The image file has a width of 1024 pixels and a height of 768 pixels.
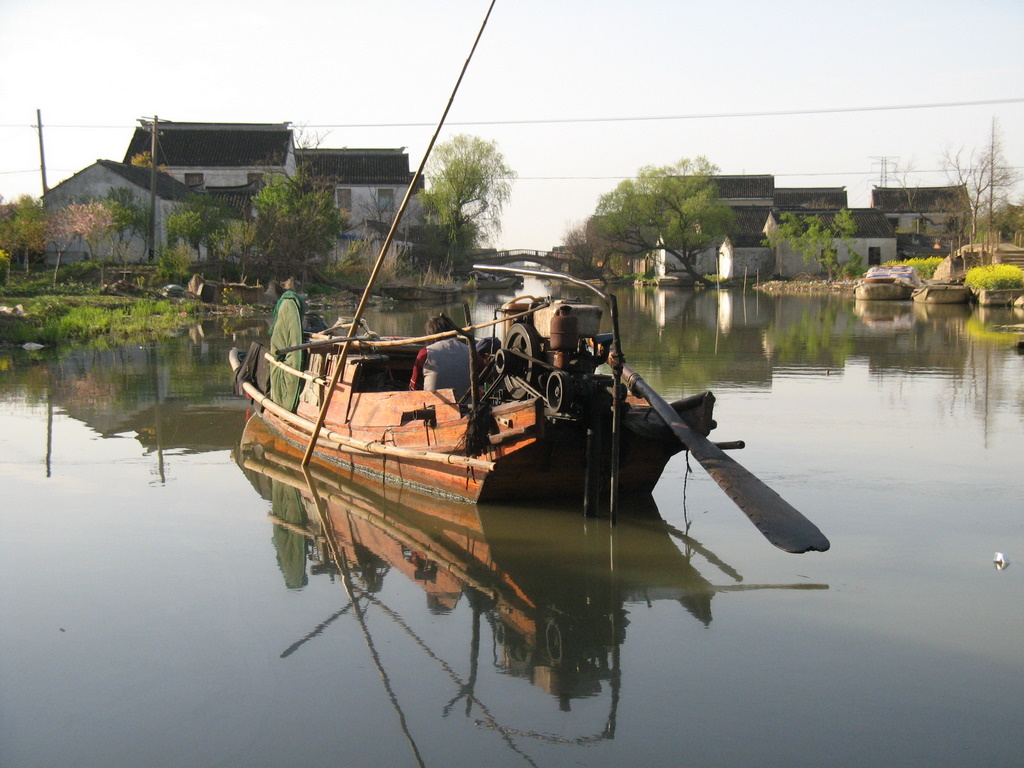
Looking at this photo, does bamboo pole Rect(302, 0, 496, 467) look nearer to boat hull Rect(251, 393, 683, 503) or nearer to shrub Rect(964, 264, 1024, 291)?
boat hull Rect(251, 393, 683, 503)

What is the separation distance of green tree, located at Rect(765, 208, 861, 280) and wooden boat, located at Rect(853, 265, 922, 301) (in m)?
9.40

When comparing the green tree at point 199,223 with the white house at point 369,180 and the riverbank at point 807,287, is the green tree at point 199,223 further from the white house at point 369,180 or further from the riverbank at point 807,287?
the riverbank at point 807,287

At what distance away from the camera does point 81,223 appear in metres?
31.9

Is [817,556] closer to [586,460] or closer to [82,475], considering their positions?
[586,460]

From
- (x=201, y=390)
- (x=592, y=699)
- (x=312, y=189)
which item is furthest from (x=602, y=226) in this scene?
(x=592, y=699)

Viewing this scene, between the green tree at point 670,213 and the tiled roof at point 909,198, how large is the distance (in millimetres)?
19263

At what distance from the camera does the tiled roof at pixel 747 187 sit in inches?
3238

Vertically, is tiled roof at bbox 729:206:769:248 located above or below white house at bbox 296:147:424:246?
below

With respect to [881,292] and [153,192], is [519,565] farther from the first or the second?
[881,292]

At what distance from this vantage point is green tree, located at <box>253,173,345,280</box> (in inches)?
1452


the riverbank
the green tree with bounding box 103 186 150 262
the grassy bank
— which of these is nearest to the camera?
the grassy bank

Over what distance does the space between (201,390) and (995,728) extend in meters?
13.2

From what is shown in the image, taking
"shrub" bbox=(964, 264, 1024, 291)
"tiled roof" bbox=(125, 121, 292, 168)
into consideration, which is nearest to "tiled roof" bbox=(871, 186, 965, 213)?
"shrub" bbox=(964, 264, 1024, 291)

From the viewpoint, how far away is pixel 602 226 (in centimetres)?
6369
